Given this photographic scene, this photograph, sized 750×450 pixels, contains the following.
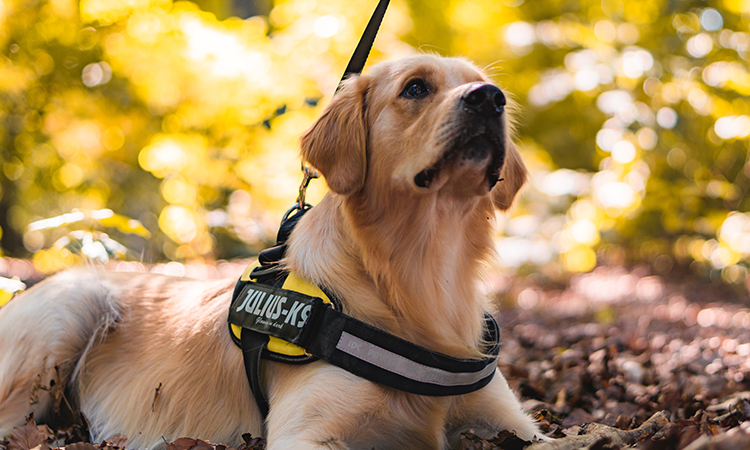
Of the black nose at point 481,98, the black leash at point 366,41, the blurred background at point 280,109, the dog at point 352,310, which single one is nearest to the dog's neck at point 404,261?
the dog at point 352,310

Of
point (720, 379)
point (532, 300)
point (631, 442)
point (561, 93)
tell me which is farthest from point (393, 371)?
point (561, 93)

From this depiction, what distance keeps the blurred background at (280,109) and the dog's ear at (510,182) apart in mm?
3636

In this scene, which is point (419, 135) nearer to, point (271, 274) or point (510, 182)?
point (510, 182)

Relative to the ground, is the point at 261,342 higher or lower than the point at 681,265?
higher

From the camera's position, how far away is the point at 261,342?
222 cm

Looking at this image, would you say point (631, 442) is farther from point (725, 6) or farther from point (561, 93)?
point (561, 93)

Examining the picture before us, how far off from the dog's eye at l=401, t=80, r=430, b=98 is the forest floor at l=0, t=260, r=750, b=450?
0.97 meters

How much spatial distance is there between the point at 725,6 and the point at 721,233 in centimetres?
283

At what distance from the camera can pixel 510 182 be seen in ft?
9.02

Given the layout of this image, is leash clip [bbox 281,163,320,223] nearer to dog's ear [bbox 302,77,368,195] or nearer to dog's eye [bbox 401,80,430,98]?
dog's ear [bbox 302,77,368,195]

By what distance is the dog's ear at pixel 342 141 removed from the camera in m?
2.39

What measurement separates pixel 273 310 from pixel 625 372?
238cm

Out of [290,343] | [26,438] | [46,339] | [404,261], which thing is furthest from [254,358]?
[46,339]

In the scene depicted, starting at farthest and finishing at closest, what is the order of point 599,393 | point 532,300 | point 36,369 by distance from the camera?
point 532,300
point 599,393
point 36,369
